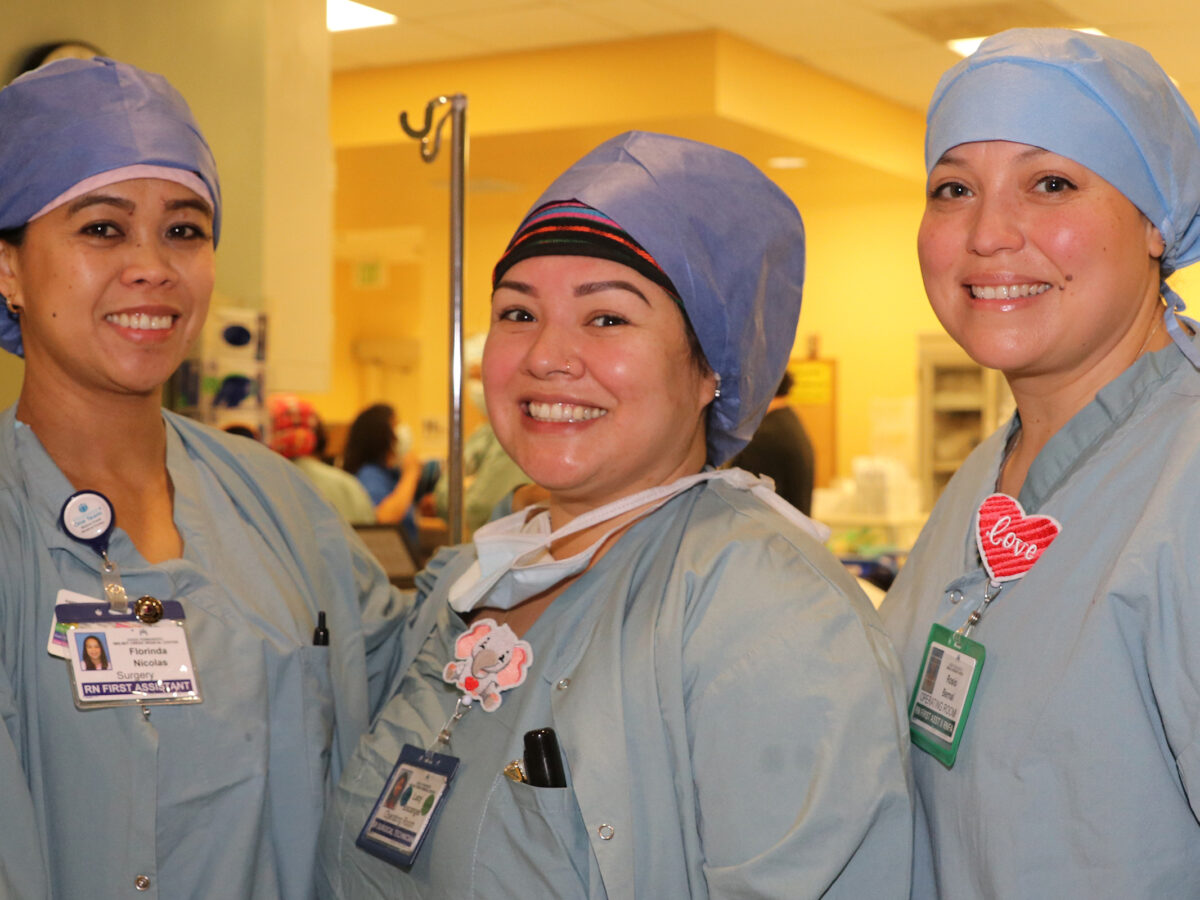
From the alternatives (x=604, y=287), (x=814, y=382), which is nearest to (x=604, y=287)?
(x=604, y=287)

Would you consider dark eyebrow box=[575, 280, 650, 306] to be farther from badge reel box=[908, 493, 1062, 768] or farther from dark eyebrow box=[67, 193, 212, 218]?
dark eyebrow box=[67, 193, 212, 218]

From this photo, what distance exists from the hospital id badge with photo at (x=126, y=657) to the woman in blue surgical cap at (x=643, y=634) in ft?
0.83

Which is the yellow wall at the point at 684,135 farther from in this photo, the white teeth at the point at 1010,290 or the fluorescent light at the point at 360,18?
the white teeth at the point at 1010,290

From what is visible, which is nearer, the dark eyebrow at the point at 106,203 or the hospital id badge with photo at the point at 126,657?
the hospital id badge with photo at the point at 126,657

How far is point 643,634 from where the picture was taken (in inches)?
55.5

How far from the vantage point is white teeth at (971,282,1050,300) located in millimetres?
1480

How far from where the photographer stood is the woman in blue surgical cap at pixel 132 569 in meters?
1.54

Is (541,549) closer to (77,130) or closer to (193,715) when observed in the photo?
(193,715)

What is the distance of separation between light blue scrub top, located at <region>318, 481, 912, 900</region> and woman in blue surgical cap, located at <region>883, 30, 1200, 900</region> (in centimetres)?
13

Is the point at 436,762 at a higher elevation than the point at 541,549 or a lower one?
lower

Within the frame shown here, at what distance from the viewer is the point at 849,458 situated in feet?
28.7

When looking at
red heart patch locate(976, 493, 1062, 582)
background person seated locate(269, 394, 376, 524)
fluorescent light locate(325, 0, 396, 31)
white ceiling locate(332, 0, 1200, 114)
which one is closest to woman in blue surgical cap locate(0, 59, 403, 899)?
red heart patch locate(976, 493, 1062, 582)

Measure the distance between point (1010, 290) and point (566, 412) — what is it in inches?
21.0

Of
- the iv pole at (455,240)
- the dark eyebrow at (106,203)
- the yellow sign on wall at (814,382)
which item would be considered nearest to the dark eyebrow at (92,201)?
the dark eyebrow at (106,203)
